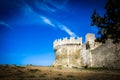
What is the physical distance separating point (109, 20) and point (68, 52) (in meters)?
24.5

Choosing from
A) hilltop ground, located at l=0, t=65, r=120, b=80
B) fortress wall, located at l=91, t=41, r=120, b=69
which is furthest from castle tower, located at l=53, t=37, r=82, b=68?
hilltop ground, located at l=0, t=65, r=120, b=80

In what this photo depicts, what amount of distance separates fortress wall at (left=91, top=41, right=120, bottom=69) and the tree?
1090 cm

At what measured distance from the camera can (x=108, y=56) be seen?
23.0 metres

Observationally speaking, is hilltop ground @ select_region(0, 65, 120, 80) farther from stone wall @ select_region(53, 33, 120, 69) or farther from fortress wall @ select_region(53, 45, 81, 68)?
fortress wall @ select_region(53, 45, 81, 68)

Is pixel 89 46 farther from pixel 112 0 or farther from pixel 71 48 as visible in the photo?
pixel 112 0

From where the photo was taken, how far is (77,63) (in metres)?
33.6

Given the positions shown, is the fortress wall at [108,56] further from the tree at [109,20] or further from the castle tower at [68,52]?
the tree at [109,20]

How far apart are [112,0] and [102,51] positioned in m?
15.1

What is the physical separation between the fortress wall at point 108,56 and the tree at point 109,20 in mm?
10899

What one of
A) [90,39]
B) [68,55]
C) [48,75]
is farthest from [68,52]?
[48,75]

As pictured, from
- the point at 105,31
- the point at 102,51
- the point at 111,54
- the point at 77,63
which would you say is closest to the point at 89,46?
the point at 77,63

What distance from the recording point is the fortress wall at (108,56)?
70.2 feet

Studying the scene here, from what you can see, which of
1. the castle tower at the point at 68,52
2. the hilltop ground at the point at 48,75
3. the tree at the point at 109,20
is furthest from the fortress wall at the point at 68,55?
the tree at the point at 109,20

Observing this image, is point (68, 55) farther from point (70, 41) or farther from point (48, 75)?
point (48, 75)
